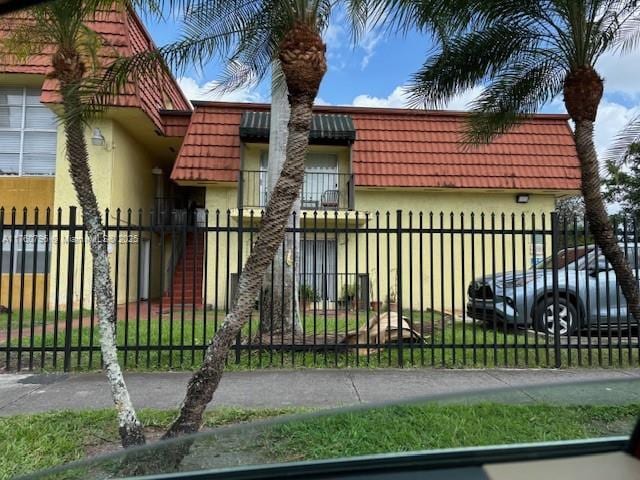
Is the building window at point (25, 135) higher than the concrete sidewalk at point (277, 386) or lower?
higher

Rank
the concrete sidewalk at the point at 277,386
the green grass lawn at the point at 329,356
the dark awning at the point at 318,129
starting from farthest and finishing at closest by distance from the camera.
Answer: the dark awning at the point at 318,129 → the green grass lawn at the point at 329,356 → the concrete sidewalk at the point at 277,386

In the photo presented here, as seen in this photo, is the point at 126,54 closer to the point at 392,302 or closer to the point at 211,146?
the point at 211,146

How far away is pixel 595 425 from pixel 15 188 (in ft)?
51.3

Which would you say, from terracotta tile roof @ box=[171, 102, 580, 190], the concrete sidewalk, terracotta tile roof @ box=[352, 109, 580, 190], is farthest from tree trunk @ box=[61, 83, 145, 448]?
terracotta tile roof @ box=[352, 109, 580, 190]

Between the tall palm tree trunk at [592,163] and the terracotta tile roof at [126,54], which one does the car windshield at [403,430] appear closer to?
the tall palm tree trunk at [592,163]

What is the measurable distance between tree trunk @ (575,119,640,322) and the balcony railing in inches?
366

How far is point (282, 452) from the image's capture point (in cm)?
168

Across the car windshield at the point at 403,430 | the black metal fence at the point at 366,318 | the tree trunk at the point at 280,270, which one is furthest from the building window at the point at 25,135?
the car windshield at the point at 403,430

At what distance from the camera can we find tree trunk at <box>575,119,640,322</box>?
5.73 metres

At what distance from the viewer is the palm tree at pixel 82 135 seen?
3838 millimetres

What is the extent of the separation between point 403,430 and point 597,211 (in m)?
4.81

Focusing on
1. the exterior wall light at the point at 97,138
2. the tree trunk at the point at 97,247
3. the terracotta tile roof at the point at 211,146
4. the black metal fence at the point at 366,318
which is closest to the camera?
the tree trunk at the point at 97,247

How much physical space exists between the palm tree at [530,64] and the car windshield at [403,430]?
3956mm

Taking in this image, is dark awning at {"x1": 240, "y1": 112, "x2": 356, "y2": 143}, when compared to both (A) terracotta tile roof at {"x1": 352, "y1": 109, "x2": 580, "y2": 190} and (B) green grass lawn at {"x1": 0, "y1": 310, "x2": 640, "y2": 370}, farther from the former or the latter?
(B) green grass lawn at {"x1": 0, "y1": 310, "x2": 640, "y2": 370}
